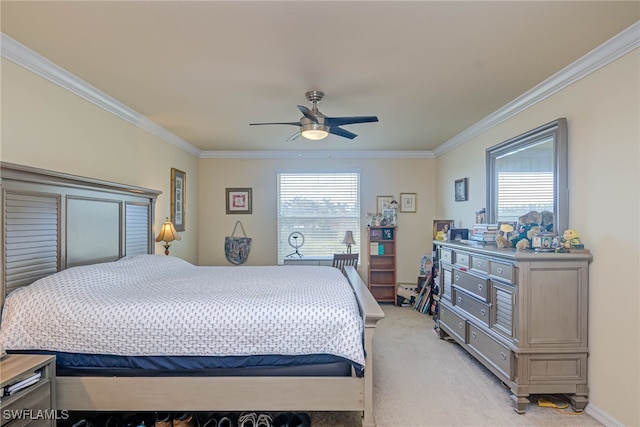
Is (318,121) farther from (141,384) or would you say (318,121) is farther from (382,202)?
(382,202)

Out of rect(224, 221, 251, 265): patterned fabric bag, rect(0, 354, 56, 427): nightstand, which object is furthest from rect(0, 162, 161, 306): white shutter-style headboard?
rect(224, 221, 251, 265): patterned fabric bag

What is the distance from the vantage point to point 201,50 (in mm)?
2225

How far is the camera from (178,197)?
4.75 meters

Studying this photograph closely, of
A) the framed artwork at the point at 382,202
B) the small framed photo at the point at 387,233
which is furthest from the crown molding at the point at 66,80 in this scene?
the small framed photo at the point at 387,233

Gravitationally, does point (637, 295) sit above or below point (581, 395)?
above

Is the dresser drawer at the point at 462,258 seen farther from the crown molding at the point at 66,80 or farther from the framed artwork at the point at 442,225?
the crown molding at the point at 66,80

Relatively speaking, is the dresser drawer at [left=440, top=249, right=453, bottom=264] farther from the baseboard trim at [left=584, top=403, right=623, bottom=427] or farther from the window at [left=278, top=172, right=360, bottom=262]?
the window at [left=278, top=172, right=360, bottom=262]

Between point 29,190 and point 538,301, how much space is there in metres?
3.49

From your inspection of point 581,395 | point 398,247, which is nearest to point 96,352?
point 581,395

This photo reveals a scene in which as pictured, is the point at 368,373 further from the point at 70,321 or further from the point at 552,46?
the point at 552,46

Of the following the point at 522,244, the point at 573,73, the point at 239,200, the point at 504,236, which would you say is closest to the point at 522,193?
the point at 504,236

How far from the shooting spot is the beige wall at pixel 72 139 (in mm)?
2239

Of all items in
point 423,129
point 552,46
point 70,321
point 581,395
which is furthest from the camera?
point 423,129

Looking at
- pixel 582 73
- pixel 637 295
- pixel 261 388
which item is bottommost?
pixel 261 388
